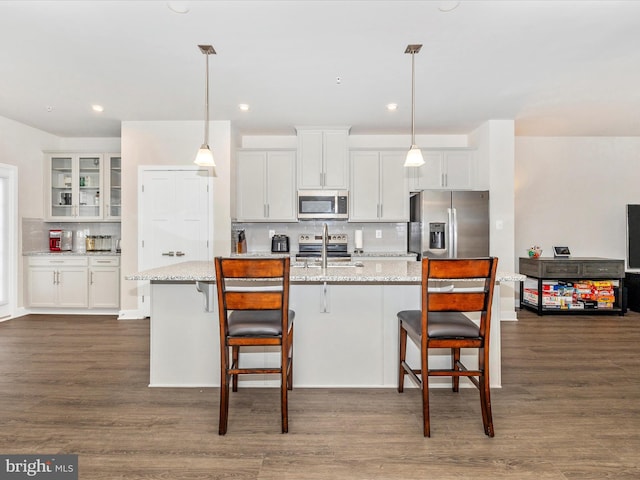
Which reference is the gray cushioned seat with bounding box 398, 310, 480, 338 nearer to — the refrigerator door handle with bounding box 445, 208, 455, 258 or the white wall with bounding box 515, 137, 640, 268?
the refrigerator door handle with bounding box 445, 208, 455, 258

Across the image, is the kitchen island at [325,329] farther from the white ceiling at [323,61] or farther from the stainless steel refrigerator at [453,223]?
the stainless steel refrigerator at [453,223]

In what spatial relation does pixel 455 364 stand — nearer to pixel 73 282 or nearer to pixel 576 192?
pixel 576 192

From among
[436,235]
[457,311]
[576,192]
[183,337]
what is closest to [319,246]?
[436,235]

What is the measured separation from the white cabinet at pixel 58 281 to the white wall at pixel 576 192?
648cm

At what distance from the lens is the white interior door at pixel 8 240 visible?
15.7 ft

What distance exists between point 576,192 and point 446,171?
2.27 metres

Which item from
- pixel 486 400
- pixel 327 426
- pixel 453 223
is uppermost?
pixel 453 223

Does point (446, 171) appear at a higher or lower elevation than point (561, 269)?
higher

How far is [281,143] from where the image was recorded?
216 inches

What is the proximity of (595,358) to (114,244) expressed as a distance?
20.4ft

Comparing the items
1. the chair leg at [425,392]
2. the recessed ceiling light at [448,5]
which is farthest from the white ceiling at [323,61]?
the chair leg at [425,392]

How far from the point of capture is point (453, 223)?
15.1 ft

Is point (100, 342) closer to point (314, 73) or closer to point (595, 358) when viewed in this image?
point (314, 73)

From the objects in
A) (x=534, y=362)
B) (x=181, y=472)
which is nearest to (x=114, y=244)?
(x=181, y=472)
